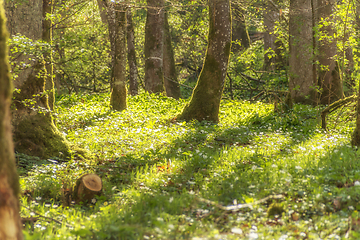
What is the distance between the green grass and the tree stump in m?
0.18

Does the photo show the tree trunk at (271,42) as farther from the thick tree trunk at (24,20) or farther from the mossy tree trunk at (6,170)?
the mossy tree trunk at (6,170)

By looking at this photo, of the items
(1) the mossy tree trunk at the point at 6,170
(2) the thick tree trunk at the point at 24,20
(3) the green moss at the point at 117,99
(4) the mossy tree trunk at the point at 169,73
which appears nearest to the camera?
(1) the mossy tree trunk at the point at 6,170

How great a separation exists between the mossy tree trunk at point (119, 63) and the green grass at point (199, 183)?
2.04 metres

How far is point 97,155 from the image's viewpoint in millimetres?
6508

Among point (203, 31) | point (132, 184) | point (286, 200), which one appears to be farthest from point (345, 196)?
point (203, 31)

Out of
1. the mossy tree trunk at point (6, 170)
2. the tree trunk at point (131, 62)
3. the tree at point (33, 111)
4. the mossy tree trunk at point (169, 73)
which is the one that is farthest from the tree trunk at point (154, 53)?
the mossy tree trunk at point (6, 170)

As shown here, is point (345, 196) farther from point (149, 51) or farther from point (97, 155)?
point (149, 51)

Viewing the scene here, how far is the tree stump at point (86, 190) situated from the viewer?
4.69 m

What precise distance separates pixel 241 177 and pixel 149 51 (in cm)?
1207

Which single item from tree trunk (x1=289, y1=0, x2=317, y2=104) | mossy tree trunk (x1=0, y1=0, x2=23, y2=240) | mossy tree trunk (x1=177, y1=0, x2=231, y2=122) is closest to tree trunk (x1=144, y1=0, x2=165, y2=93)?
mossy tree trunk (x1=177, y1=0, x2=231, y2=122)

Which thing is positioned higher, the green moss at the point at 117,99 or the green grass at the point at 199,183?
the green moss at the point at 117,99

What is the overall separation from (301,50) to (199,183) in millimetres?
11079

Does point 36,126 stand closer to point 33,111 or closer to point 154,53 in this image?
point 33,111

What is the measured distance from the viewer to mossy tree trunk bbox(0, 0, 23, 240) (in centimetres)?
206
